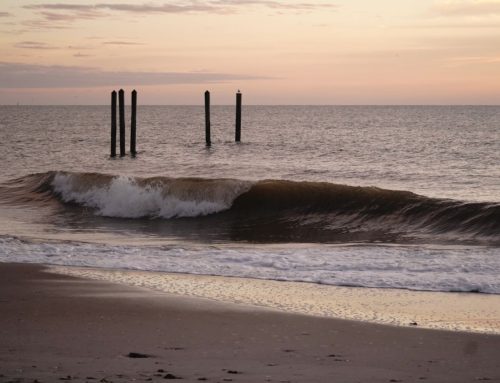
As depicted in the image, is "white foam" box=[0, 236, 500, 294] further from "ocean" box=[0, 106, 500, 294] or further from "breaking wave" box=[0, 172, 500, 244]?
"breaking wave" box=[0, 172, 500, 244]

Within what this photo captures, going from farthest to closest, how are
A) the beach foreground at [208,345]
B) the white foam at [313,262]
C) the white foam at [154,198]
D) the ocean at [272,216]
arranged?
the white foam at [154,198]
the ocean at [272,216]
the white foam at [313,262]
the beach foreground at [208,345]

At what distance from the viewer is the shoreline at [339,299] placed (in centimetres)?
909

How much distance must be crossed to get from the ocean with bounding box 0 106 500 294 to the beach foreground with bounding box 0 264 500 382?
2810mm

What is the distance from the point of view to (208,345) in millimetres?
7621

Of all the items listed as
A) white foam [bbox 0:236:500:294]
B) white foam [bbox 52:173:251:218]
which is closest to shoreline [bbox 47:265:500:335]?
white foam [bbox 0:236:500:294]

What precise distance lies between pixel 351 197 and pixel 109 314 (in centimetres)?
1443

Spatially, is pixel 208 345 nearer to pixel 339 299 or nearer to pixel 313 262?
pixel 339 299

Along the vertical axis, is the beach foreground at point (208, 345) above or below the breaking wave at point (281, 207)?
above

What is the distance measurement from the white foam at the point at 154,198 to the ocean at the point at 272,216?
0.05m

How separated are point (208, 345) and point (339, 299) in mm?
2974

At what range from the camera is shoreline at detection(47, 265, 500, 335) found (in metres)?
9.09

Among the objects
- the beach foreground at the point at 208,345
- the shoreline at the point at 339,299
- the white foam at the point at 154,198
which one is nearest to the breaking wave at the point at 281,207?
the white foam at the point at 154,198

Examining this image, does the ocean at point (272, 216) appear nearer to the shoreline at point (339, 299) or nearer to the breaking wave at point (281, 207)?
the breaking wave at point (281, 207)

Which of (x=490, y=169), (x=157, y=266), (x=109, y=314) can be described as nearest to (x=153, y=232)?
(x=157, y=266)
